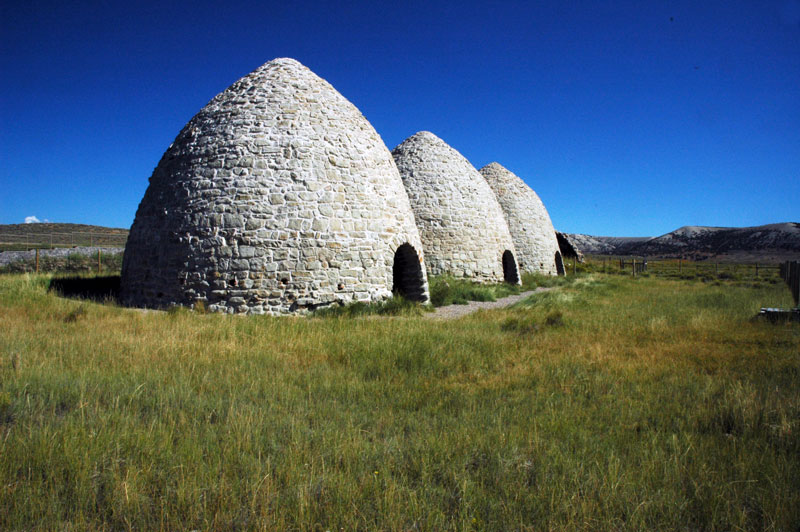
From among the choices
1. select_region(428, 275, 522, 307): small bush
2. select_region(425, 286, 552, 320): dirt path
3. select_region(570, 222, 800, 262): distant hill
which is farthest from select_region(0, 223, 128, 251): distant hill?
select_region(570, 222, 800, 262): distant hill

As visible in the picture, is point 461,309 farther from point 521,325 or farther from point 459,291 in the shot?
point 521,325

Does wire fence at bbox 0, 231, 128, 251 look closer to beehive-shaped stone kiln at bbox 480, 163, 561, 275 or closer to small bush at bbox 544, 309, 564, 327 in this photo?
beehive-shaped stone kiln at bbox 480, 163, 561, 275

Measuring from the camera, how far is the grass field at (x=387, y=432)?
255 cm

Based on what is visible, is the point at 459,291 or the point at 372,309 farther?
the point at 459,291

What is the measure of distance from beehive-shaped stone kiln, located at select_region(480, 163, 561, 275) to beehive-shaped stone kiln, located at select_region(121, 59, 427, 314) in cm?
1408

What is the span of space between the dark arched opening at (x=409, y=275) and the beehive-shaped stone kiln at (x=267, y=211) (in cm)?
85

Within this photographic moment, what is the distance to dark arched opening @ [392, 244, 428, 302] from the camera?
12.0 meters

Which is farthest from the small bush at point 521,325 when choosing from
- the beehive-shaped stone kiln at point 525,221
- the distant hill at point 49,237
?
the distant hill at point 49,237

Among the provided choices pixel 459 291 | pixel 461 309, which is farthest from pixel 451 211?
pixel 461 309

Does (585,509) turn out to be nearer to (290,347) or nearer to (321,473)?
(321,473)

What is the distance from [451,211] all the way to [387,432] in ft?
46.8

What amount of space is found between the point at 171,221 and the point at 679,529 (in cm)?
1040

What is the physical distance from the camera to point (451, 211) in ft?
56.7

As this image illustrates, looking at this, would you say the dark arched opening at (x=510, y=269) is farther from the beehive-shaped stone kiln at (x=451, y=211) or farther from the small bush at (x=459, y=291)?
the small bush at (x=459, y=291)
